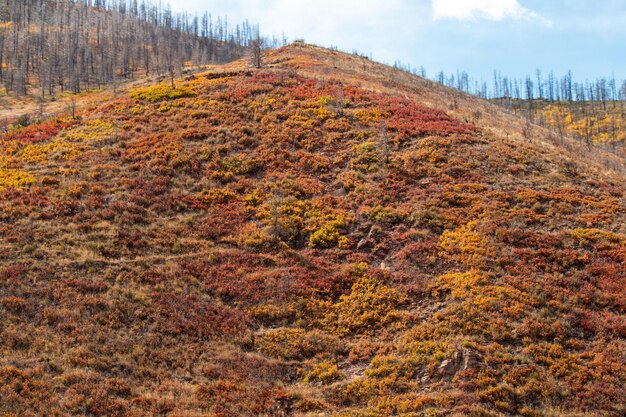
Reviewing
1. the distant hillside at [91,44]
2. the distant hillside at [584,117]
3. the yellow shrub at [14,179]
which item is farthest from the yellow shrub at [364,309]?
the distant hillside at [584,117]

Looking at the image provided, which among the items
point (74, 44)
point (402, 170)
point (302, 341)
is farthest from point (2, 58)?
point (302, 341)

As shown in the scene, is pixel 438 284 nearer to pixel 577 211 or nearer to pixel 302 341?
pixel 302 341

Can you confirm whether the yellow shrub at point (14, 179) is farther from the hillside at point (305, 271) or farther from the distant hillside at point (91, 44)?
the distant hillside at point (91, 44)

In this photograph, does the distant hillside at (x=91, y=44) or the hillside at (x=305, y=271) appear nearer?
the hillside at (x=305, y=271)

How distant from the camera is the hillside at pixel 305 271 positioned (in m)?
14.5

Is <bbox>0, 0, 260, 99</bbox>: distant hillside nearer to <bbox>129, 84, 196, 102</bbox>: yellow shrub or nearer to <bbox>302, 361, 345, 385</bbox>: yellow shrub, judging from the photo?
<bbox>129, 84, 196, 102</bbox>: yellow shrub

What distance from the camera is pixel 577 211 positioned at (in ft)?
81.3

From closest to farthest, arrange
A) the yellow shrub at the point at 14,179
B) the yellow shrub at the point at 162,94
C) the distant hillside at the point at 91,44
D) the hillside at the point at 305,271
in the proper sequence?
the hillside at the point at 305,271 → the yellow shrub at the point at 14,179 → the yellow shrub at the point at 162,94 → the distant hillside at the point at 91,44

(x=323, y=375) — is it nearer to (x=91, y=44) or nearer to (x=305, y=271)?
(x=305, y=271)

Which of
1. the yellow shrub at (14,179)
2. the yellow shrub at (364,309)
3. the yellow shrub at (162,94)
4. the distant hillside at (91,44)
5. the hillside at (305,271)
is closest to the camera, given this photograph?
A: the hillside at (305,271)

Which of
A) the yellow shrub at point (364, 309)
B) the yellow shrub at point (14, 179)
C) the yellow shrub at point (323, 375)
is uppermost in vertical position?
the yellow shrub at point (14, 179)

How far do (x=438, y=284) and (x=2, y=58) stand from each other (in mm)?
126746

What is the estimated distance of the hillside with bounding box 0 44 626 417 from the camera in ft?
47.6

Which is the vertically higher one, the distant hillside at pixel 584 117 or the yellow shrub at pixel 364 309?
the distant hillside at pixel 584 117
